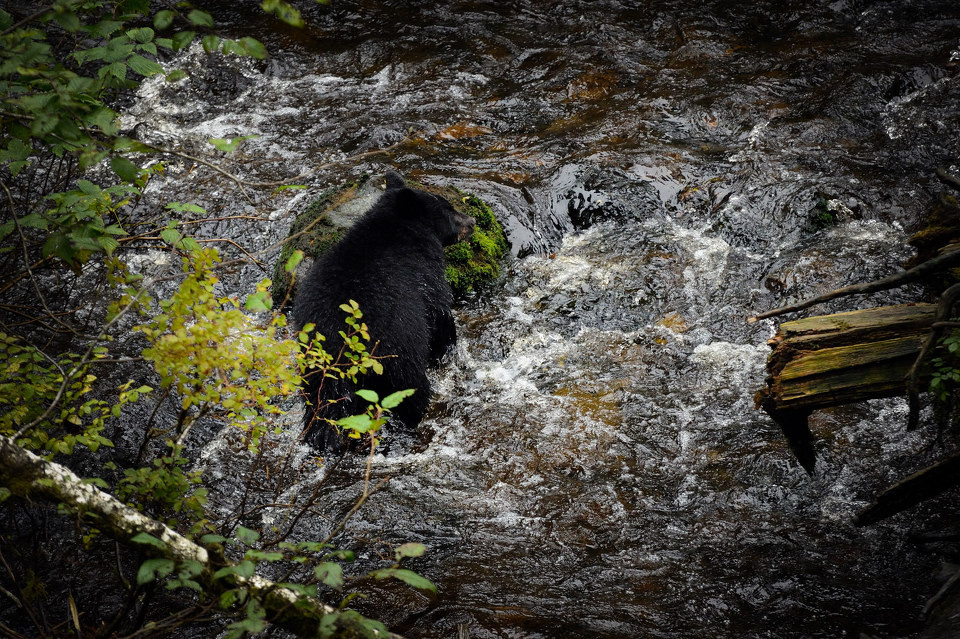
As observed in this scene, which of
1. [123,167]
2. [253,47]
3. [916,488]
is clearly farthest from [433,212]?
[916,488]

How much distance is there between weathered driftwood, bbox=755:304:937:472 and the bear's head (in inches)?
135

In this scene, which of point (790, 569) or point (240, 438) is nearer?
point (790, 569)

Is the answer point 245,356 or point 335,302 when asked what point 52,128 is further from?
point 335,302

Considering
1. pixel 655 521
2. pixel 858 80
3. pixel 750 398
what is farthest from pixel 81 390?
pixel 858 80

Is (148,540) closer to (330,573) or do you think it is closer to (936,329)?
(330,573)

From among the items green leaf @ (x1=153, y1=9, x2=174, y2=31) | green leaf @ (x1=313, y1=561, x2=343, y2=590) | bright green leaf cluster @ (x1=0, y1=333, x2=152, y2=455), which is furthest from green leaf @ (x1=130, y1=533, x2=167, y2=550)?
green leaf @ (x1=153, y1=9, x2=174, y2=31)

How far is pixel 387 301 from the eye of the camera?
5.33m

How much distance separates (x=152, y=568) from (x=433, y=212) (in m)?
4.66

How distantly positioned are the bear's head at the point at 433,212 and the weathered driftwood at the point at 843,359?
11.2 ft

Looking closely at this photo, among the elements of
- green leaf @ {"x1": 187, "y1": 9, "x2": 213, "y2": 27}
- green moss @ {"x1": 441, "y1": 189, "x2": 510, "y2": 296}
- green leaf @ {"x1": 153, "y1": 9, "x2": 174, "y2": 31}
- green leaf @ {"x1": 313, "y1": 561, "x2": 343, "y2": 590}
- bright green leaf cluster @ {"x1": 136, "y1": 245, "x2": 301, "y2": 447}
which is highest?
green leaf @ {"x1": 187, "y1": 9, "x2": 213, "y2": 27}

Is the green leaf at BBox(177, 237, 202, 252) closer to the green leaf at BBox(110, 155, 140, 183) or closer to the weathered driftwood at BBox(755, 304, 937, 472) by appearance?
the green leaf at BBox(110, 155, 140, 183)

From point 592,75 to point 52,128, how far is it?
8.38 metres

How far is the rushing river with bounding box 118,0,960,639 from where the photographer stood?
12.7 ft

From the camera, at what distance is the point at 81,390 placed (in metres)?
3.31
